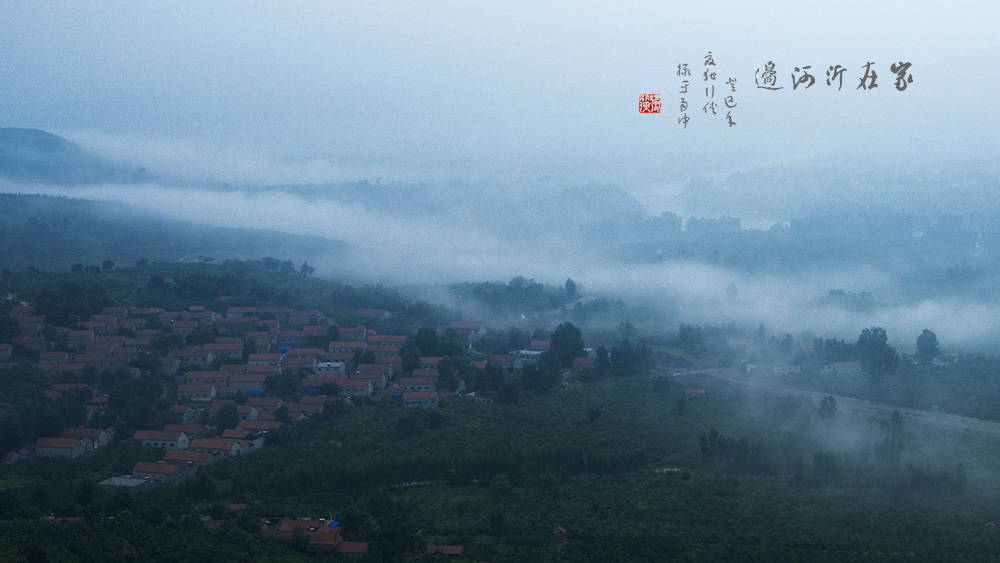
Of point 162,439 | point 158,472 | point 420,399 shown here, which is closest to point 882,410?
point 420,399

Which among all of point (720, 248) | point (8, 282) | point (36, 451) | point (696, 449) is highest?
point (720, 248)

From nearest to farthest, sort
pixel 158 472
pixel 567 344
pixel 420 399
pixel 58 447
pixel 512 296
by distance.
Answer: pixel 158 472 → pixel 58 447 → pixel 420 399 → pixel 567 344 → pixel 512 296

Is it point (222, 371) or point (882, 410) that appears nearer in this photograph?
point (882, 410)

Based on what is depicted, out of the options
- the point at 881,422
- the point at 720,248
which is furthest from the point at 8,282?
the point at 720,248

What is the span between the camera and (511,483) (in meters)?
14.3

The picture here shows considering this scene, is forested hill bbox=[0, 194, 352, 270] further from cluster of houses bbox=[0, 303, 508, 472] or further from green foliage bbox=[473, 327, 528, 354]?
green foliage bbox=[473, 327, 528, 354]

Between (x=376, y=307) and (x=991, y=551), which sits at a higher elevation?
(x=376, y=307)

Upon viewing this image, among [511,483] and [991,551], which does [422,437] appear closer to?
[511,483]

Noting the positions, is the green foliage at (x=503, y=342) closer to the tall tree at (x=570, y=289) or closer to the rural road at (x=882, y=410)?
the rural road at (x=882, y=410)

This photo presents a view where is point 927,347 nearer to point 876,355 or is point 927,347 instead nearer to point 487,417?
point 876,355

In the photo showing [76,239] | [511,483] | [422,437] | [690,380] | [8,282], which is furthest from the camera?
[76,239]

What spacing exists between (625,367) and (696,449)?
6.64 m

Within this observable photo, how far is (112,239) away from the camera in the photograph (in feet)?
126

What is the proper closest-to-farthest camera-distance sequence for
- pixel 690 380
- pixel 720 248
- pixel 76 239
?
pixel 690 380
pixel 76 239
pixel 720 248
